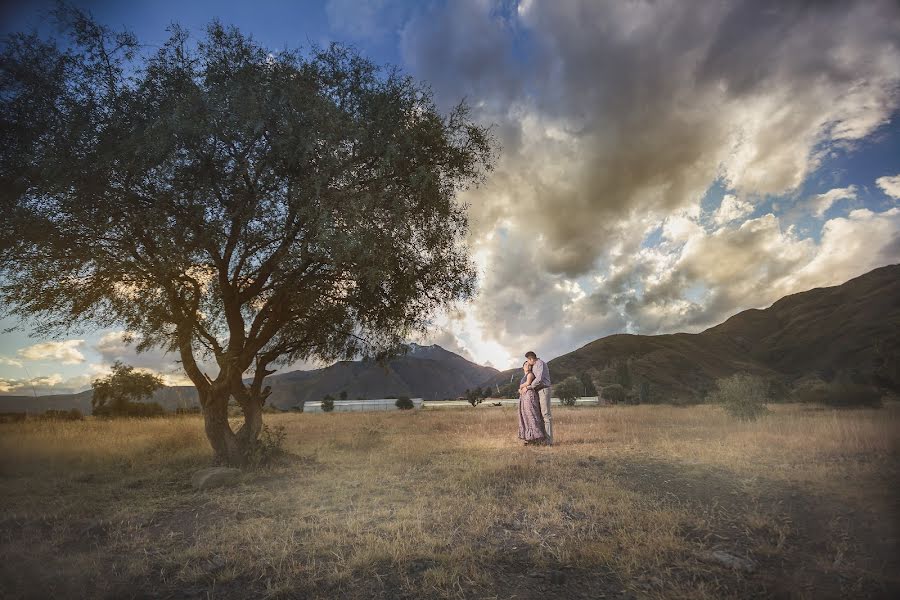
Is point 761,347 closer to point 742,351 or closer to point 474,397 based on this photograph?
point 742,351

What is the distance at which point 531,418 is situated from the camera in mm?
15492

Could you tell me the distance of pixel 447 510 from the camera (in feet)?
24.2

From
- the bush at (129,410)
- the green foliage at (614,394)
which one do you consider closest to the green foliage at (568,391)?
the green foliage at (614,394)

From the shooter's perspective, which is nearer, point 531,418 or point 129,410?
point 531,418

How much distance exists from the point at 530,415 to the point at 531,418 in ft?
0.35

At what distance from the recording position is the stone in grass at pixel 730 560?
15.4ft

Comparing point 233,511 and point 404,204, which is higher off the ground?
point 404,204

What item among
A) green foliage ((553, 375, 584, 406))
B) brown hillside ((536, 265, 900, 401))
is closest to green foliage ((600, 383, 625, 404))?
green foliage ((553, 375, 584, 406))

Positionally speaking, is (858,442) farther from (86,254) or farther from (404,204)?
(86,254)

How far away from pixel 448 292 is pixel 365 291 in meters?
2.53

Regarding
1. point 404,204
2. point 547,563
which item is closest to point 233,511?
point 547,563

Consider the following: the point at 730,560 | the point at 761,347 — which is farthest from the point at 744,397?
the point at 761,347

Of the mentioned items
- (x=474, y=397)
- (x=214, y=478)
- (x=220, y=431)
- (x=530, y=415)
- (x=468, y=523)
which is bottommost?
(x=468, y=523)

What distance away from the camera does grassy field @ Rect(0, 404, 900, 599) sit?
4602 millimetres
